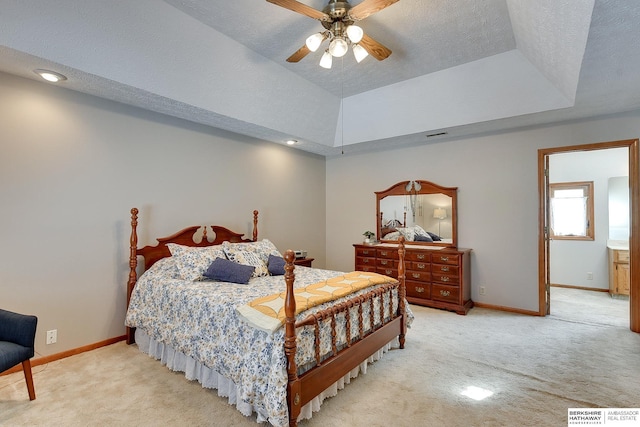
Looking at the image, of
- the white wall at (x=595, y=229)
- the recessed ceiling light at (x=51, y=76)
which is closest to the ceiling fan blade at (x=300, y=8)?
the recessed ceiling light at (x=51, y=76)

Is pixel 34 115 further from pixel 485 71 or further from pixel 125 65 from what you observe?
pixel 485 71

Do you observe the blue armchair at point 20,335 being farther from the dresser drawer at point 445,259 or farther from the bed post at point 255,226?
the dresser drawer at point 445,259

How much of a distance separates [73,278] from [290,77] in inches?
129

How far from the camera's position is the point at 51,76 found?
2660mm

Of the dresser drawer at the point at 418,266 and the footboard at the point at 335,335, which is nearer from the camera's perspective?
the footboard at the point at 335,335

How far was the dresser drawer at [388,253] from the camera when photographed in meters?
4.79

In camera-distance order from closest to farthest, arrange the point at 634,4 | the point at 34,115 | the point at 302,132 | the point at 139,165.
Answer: the point at 634,4 < the point at 34,115 < the point at 139,165 < the point at 302,132

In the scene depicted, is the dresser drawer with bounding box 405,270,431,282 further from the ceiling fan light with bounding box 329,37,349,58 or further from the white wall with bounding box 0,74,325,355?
the ceiling fan light with bounding box 329,37,349,58

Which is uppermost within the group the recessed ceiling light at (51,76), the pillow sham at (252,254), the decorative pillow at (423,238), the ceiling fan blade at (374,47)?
the ceiling fan blade at (374,47)

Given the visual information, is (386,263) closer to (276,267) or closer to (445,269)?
(445,269)

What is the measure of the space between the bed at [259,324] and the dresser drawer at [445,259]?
142 cm

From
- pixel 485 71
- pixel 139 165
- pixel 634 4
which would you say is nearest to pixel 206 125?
pixel 139 165

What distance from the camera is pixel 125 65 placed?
266 cm

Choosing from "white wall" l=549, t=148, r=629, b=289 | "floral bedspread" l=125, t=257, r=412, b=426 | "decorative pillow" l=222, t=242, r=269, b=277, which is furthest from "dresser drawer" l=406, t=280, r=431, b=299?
"white wall" l=549, t=148, r=629, b=289
